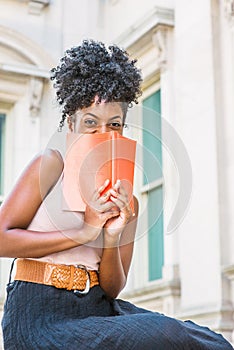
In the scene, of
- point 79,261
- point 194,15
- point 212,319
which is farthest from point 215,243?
point 79,261

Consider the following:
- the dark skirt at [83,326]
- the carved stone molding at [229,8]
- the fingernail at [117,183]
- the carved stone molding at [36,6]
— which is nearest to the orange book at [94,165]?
the fingernail at [117,183]

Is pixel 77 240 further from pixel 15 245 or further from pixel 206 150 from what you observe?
pixel 206 150

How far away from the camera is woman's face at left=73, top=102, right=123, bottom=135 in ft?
8.09

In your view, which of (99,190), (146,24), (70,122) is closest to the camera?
(99,190)

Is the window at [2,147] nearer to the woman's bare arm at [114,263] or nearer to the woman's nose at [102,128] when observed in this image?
the woman's bare arm at [114,263]

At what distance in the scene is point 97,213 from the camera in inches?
91.3

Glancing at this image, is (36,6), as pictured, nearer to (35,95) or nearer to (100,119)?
(35,95)

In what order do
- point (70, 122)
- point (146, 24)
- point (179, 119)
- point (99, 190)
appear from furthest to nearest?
point (146, 24), point (179, 119), point (70, 122), point (99, 190)

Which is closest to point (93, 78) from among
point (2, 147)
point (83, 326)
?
point (83, 326)

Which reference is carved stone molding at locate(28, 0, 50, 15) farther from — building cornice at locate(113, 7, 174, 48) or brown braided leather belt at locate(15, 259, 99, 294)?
brown braided leather belt at locate(15, 259, 99, 294)

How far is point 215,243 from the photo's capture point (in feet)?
22.6

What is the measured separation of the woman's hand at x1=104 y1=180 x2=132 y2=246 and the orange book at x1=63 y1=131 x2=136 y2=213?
21 millimetres

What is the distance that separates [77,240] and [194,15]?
5447 mm

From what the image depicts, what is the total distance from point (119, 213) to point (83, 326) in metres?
0.33
